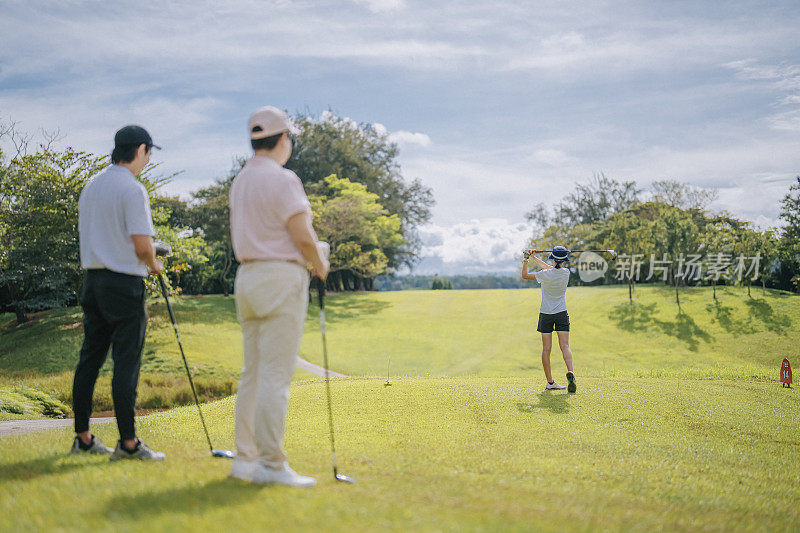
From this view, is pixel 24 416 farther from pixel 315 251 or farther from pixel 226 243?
pixel 226 243

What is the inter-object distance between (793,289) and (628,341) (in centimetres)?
1929

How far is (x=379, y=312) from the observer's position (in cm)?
3762

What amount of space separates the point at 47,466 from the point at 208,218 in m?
41.5

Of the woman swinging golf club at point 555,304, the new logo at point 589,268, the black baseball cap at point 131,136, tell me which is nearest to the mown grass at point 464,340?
the woman swinging golf club at point 555,304

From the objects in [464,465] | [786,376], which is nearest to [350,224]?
[786,376]

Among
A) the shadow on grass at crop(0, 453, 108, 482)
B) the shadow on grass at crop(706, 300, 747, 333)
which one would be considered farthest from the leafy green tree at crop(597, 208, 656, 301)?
the shadow on grass at crop(0, 453, 108, 482)

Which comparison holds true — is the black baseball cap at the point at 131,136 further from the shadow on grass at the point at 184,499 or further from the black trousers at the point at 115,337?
the shadow on grass at the point at 184,499

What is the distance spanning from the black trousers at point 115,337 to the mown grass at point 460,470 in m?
0.47

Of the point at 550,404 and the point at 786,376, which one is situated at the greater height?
the point at 550,404

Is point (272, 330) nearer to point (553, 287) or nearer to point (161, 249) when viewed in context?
point (161, 249)

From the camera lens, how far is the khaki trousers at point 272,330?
3.86 meters

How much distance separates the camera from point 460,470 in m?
5.00

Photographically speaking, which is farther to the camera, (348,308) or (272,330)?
(348,308)

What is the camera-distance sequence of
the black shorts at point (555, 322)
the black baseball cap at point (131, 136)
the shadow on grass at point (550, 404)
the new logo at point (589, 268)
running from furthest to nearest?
1. the new logo at point (589, 268)
2. the black shorts at point (555, 322)
3. the shadow on grass at point (550, 404)
4. the black baseball cap at point (131, 136)
